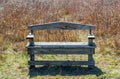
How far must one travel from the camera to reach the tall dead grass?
8773 millimetres

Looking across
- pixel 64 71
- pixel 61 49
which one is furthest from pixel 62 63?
pixel 61 49

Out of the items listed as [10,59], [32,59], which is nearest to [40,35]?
[10,59]

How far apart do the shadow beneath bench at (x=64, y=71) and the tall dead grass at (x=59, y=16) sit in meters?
1.47

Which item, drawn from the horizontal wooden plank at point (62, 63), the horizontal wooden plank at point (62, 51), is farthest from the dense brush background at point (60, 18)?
the horizontal wooden plank at point (62, 51)

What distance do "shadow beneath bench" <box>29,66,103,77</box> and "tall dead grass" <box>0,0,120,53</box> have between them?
147 centimetres

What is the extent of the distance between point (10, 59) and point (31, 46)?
1086 mm

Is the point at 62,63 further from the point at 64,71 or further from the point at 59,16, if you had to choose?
the point at 59,16

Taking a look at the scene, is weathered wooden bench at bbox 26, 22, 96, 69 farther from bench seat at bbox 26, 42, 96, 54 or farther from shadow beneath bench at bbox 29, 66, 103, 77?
shadow beneath bench at bbox 29, 66, 103, 77

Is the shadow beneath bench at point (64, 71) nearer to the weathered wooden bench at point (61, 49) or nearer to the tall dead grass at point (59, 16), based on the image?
the weathered wooden bench at point (61, 49)

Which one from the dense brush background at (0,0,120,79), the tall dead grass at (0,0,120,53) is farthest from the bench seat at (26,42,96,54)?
the tall dead grass at (0,0,120,53)

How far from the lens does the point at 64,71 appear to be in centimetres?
665

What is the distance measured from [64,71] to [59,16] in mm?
4732

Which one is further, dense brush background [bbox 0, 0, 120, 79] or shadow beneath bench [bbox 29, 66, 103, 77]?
dense brush background [bbox 0, 0, 120, 79]

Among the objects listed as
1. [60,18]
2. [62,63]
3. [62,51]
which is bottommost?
[62,63]
